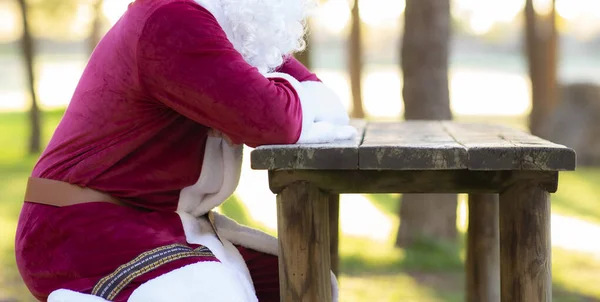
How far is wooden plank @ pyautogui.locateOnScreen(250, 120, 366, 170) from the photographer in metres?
1.72

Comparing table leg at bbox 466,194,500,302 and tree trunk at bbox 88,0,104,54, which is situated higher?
tree trunk at bbox 88,0,104,54

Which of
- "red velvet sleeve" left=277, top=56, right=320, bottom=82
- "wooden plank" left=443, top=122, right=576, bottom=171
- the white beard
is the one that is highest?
the white beard

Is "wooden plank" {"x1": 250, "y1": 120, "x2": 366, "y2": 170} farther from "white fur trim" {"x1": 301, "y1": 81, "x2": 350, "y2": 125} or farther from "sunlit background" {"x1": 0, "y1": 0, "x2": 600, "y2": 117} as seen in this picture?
"sunlit background" {"x1": 0, "y1": 0, "x2": 600, "y2": 117}

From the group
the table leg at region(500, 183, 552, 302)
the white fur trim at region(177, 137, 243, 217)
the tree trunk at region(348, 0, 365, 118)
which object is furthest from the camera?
the tree trunk at region(348, 0, 365, 118)

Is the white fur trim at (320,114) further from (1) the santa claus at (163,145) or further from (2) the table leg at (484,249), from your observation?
(2) the table leg at (484,249)

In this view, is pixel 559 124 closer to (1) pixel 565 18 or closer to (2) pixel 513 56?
(1) pixel 565 18

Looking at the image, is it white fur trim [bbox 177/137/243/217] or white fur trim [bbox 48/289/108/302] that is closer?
white fur trim [bbox 48/289/108/302]

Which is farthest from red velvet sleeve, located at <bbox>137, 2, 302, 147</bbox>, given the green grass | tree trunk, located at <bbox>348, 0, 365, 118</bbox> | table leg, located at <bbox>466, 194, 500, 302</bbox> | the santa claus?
tree trunk, located at <bbox>348, 0, 365, 118</bbox>

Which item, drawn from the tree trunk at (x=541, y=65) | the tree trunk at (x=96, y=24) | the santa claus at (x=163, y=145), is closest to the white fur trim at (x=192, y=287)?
the santa claus at (x=163, y=145)

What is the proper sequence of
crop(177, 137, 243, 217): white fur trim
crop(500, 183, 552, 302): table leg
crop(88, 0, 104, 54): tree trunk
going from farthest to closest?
1. crop(88, 0, 104, 54): tree trunk
2. crop(177, 137, 243, 217): white fur trim
3. crop(500, 183, 552, 302): table leg

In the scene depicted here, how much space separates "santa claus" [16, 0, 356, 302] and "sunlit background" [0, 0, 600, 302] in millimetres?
258

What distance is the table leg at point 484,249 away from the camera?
2844 mm

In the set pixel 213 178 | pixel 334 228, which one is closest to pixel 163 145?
pixel 213 178

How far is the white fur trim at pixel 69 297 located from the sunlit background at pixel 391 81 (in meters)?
0.71
